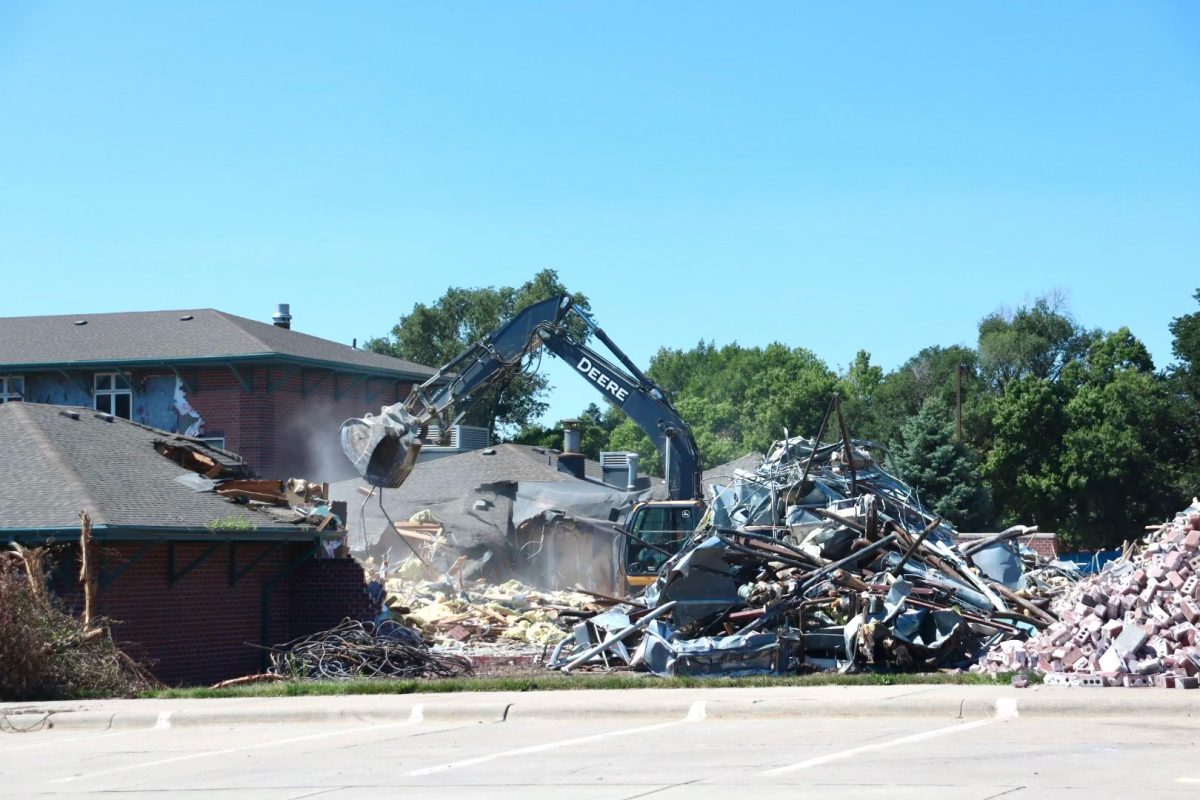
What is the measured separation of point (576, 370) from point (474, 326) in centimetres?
4903

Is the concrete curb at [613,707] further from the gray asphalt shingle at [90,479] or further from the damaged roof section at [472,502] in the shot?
the damaged roof section at [472,502]

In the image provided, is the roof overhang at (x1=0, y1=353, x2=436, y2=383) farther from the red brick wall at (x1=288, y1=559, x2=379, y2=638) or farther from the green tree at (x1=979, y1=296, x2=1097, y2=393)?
the green tree at (x1=979, y1=296, x2=1097, y2=393)

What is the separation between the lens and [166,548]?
2072 cm

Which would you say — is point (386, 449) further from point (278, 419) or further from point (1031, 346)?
point (1031, 346)

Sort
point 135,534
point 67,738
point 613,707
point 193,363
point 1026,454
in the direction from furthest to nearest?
point 1026,454
point 193,363
point 135,534
point 67,738
point 613,707

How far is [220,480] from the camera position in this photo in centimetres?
2392

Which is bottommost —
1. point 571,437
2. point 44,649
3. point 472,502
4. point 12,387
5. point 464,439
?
point 44,649

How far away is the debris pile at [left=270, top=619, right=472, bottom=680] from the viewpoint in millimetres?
19250

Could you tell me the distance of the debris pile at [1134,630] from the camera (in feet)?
47.3

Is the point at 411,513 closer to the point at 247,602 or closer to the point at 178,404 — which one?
the point at 178,404

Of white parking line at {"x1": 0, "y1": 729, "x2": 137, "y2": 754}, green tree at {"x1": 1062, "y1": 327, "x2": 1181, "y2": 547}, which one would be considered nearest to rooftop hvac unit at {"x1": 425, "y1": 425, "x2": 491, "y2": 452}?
green tree at {"x1": 1062, "y1": 327, "x2": 1181, "y2": 547}

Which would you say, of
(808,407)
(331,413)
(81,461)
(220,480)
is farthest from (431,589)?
(808,407)

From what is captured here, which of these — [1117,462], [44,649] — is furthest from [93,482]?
[1117,462]

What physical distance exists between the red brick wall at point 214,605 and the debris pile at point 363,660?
164 cm
